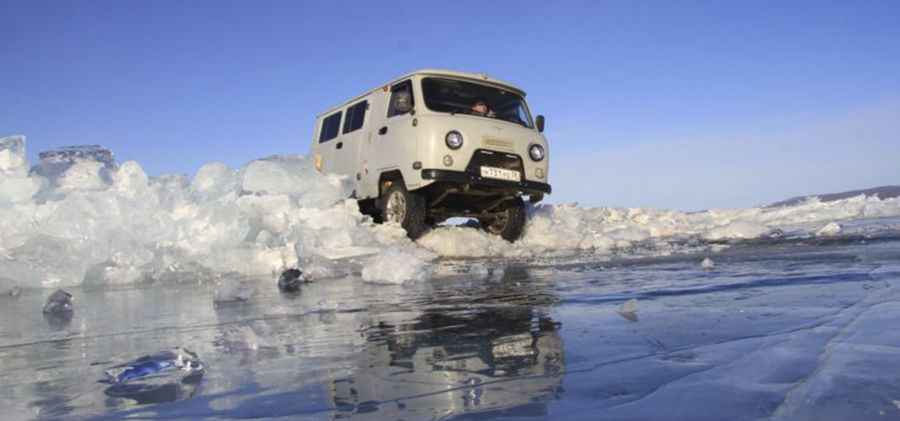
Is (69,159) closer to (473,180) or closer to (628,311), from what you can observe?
(473,180)

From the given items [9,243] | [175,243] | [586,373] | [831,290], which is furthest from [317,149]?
[586,373]

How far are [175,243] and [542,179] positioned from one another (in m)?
4.13

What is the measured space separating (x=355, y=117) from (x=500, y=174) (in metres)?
→ 2.48

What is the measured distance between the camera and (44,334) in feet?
7.92

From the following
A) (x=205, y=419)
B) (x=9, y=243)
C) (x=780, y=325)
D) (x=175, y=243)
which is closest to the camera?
(x=205, y=419)

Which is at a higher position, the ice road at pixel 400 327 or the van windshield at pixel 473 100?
the van windshield at pixel 473 100

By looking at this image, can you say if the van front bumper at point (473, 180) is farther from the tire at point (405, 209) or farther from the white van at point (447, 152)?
the tire at point (405, 209)

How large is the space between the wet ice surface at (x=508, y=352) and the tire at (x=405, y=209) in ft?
12.7

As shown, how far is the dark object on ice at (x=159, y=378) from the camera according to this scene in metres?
1.31

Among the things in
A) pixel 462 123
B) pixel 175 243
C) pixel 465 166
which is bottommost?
pixel 175 243

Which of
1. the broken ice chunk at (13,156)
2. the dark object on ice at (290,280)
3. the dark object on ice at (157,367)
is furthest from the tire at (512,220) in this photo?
the dark object on ice at (157,367)

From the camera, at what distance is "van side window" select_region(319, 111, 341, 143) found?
9.08 meters

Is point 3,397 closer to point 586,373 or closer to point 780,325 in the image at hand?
point 586,373

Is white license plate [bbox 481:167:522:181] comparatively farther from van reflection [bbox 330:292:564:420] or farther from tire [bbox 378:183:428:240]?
van reflection [bbox 330:292:564:420]
